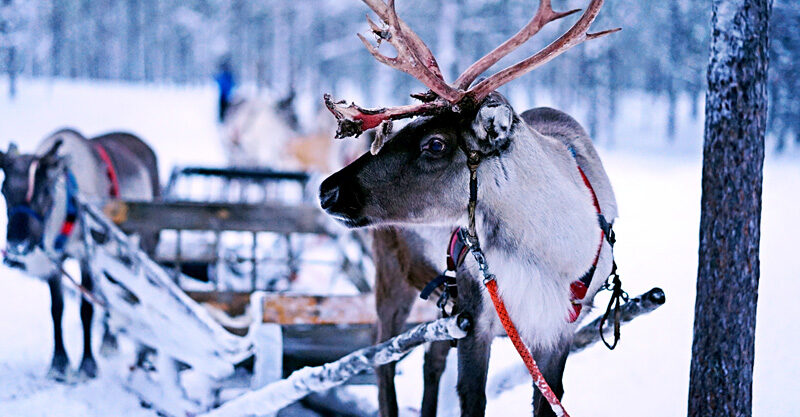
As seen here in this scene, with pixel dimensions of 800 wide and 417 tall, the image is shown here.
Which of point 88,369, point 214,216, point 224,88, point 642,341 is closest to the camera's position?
point 642,341

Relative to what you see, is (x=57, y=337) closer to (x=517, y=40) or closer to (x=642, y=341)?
(x=642, y=341)

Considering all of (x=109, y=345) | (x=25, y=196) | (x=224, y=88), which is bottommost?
(x=109, y=345)

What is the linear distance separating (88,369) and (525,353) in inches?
154

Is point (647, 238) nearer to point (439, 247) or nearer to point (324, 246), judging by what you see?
point (439, 247)

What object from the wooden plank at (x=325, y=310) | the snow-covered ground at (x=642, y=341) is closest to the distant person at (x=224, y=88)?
the snow-covered ground at (x=642, y=341)

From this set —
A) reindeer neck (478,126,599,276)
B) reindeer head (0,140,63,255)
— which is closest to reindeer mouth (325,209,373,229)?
reindeer neck (478,126,599,276)

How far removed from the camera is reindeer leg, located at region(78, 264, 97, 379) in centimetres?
528

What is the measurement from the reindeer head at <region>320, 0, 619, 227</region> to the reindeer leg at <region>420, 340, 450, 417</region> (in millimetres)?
1478

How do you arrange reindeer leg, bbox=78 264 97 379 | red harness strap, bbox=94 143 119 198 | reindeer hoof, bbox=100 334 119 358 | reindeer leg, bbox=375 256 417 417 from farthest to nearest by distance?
red harness strap, bbox=94 143 119 198 → reindeer hoof, bbox=100 334 119 358 → reindeer leg, bbox=78 264 97 379 → reindeer leg, bbox=375 256 417 417

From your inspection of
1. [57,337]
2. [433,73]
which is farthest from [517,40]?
[57,337]

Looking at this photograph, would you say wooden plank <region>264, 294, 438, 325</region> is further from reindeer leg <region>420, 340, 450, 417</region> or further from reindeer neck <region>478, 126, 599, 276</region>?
reindeer neck <region>478, 126, 599, 276</region>

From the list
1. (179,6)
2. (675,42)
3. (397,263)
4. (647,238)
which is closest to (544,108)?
(397,263)

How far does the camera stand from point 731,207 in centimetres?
294

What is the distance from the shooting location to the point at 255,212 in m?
5.88
